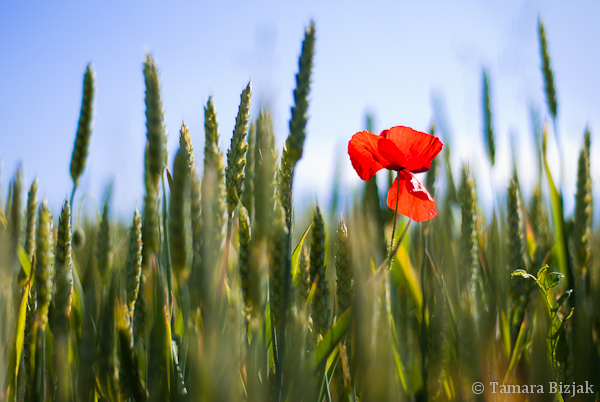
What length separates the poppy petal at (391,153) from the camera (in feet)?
2.70

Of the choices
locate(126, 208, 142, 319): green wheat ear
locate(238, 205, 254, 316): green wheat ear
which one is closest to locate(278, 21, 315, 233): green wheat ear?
locate(238, 205, 254, 316): green wheat ear

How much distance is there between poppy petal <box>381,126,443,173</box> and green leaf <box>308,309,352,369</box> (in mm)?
485

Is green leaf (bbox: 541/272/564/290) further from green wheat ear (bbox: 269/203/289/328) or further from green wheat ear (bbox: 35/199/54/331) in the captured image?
green wheat ear (bbox: 35/199/54/331)

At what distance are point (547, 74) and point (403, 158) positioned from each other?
0.58 meters

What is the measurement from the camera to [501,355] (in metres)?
0.78

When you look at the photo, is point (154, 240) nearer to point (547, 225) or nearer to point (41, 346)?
point (41, 346)

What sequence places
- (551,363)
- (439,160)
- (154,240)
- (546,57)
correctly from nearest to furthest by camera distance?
(154,240) < (551,363) < (546,57) < (439,160)

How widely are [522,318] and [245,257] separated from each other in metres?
0.64

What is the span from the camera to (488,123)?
3.51ft

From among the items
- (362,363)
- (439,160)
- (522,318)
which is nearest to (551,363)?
(522,318)

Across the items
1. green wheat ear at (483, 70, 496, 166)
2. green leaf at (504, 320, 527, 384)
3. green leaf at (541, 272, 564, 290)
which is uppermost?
green wheat ear at (483, 70, 496, 166)

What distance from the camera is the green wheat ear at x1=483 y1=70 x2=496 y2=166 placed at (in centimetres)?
104

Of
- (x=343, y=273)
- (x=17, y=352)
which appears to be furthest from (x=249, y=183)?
(x=17, y=352)

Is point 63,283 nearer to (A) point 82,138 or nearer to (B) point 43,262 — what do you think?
(B) point 43,262
